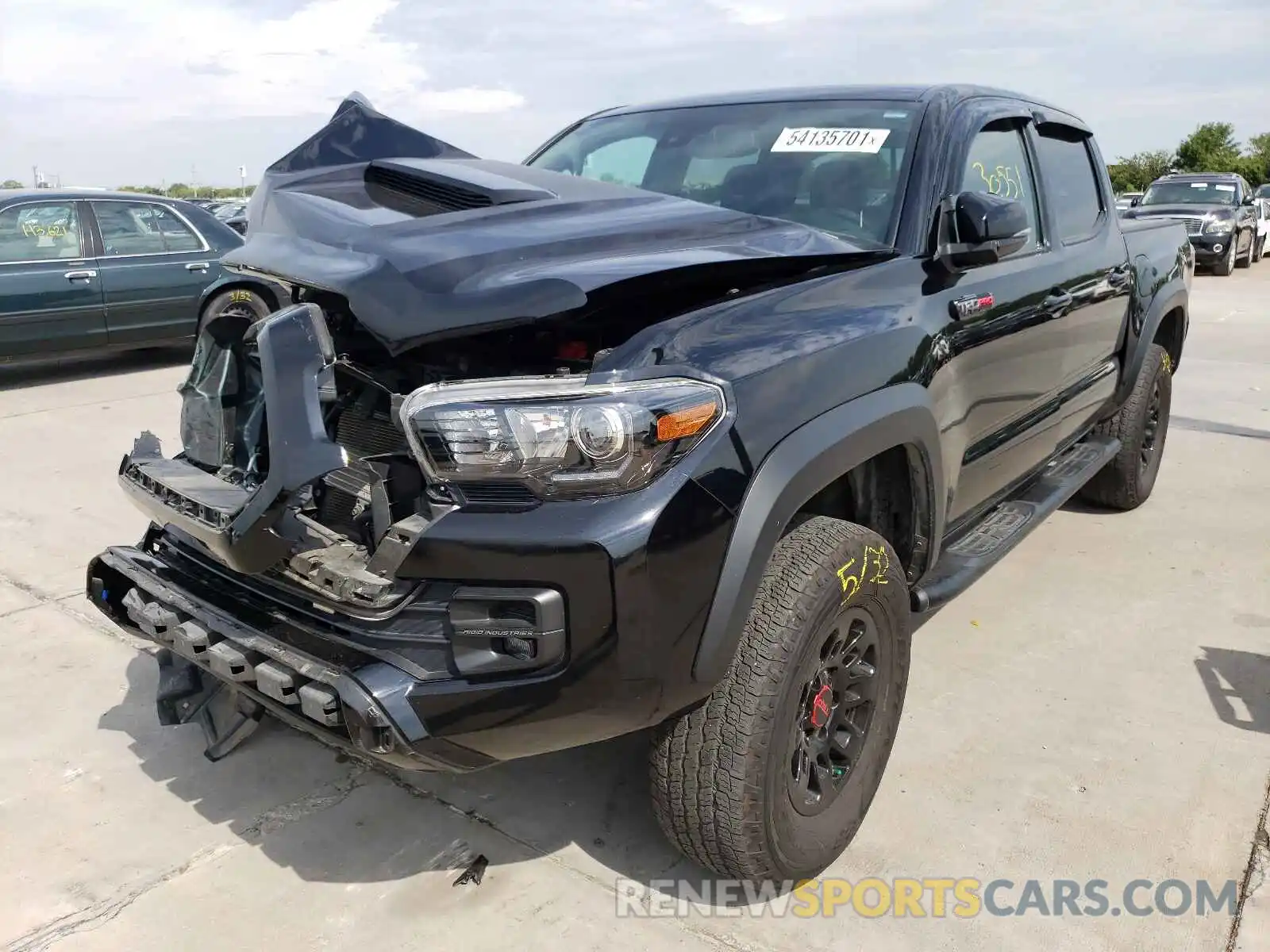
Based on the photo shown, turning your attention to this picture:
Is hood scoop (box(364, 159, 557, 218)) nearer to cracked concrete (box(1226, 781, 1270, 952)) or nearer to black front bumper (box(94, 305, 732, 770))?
black front bumper (box(94, 305, 732, 770))

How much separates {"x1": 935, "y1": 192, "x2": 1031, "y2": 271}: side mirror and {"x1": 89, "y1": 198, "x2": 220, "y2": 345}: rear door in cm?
711

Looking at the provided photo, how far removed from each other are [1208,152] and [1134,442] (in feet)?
166

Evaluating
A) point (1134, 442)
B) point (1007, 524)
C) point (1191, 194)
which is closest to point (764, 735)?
point (1007, 524)

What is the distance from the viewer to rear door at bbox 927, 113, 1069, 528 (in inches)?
112

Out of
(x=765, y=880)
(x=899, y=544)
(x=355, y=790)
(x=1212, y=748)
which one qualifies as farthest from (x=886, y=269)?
(x=355, y=790)

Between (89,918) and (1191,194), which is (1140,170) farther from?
(89,918)

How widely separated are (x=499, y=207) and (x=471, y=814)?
1538 mm

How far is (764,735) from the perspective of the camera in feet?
6.96

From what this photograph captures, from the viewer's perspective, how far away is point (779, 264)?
7.85 feet

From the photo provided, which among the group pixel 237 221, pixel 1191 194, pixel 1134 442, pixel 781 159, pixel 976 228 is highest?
pixel 237 221

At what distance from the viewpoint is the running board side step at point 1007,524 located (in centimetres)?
291

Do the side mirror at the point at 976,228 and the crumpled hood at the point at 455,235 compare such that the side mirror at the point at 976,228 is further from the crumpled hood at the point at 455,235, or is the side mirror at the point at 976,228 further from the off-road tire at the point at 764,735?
the off-road tire at the point at 764,735

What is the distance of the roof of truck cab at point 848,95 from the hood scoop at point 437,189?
3.81 feet

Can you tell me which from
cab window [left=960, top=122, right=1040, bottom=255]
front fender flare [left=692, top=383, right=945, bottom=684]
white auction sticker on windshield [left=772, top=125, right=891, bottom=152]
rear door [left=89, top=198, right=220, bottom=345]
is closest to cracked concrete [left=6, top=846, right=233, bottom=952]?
front fender flare [left=692, top=383, right=945, bottom=684]
